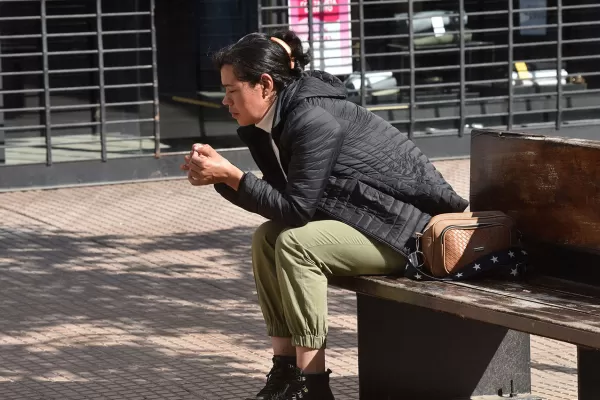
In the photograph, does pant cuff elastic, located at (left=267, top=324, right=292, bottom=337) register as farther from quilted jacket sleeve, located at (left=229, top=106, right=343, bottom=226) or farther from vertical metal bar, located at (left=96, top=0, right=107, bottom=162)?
vertical metal bar, located at (left=96, top=0, right=107, bottom=162)

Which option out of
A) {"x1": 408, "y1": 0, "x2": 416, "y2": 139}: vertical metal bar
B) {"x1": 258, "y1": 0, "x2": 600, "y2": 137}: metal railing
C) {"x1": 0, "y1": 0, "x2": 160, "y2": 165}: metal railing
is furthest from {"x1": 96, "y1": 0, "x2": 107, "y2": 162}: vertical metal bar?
{"x1": 408, "y1": 0, "x2": 416, "y2": 139}: vertical metal bar

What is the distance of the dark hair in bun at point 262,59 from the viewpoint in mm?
4926

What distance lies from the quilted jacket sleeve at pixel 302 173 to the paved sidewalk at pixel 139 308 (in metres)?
1.12

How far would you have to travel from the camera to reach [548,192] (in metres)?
4.84

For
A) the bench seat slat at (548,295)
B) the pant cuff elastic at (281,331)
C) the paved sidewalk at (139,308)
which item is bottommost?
the paved sidewalk at (139,308)

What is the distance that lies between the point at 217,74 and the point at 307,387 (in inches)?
315

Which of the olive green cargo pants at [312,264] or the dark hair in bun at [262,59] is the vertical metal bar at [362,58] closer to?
the dark hair in bun at [262,59]

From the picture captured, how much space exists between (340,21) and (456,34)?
1295 mm

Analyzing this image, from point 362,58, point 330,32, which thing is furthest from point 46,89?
point 362,58

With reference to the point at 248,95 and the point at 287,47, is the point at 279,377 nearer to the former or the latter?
the point at 248,95

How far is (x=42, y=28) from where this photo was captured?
1167 centimetres

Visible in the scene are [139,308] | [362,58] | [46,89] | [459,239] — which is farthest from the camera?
[362,58]

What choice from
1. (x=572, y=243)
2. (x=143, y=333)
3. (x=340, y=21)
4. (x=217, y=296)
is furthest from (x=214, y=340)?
(x=340, y=21)

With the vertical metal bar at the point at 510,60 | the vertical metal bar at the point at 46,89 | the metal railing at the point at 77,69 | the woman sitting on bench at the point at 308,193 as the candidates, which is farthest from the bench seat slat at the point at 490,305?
the vertical metal bar at the point at 510,60
